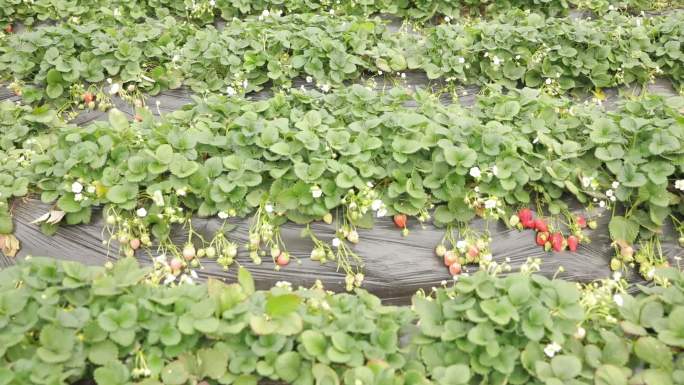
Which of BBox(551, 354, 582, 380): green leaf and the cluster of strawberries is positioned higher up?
BBox(551, 354, 582, 380): green leaf

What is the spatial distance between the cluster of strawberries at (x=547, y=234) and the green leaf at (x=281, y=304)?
1.67 metres

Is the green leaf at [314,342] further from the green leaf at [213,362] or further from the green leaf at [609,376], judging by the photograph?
the green leaf at [609,376]

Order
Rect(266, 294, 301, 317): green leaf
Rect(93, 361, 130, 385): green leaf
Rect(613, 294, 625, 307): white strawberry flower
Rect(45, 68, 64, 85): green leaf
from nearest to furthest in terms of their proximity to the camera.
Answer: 1. Rect(93, 361, 130, 385): green leaf
2. Rect(266, 294, 301, 317): green leaf
3. Rect(613, 294, 625, 307): white strawberry flower
4. Rect(45, 68, 64, 85): green leaf

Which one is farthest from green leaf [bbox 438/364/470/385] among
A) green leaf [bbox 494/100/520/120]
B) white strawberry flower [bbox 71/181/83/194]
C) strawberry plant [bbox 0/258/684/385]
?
white strawberry flower [bbox 71/181/83/194]

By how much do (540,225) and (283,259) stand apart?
1624mm

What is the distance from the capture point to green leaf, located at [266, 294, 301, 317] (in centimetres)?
257

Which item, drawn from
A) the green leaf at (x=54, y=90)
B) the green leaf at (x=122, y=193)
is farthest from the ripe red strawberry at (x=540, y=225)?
the green leaf at (x=54, y=90)

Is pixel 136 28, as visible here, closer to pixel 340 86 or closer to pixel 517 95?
pixel 340 86

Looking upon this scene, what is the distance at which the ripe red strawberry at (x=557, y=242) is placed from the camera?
354 centimetres

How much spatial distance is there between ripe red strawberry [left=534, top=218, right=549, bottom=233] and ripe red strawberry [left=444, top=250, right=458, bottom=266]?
22.7 inches

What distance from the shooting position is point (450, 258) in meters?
3.45

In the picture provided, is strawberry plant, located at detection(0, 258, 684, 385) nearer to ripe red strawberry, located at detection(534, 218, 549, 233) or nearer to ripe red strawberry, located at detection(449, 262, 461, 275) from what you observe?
ripe red strawberry, located at detection(449, 262, 461, 275)

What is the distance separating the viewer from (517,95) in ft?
14.5

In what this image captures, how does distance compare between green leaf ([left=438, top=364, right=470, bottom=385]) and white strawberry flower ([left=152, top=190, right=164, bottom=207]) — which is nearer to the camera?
green leaf ([left=438, top=364, right=470, bottom=385])
